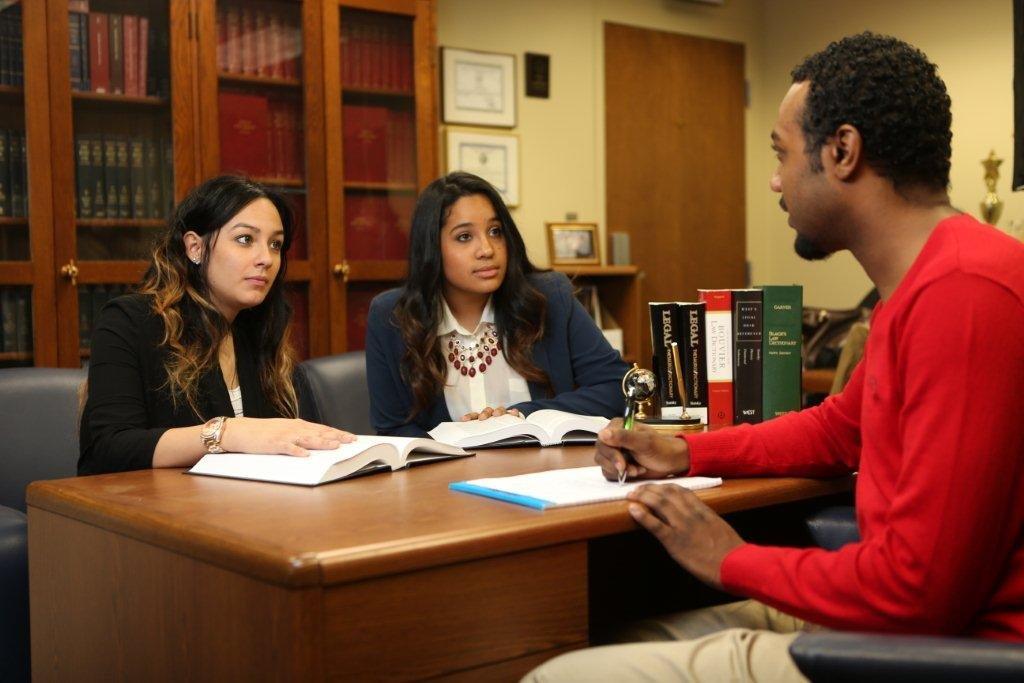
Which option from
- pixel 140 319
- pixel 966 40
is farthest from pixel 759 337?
pixel 966 40

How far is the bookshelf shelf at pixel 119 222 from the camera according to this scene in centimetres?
341

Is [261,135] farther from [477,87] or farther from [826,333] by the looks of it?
[826,333]

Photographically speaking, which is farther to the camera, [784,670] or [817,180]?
[817,180]

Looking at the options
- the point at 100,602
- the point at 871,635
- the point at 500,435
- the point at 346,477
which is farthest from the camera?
the point at 500,435

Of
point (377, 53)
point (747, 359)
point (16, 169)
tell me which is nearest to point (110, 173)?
point (16, 169)

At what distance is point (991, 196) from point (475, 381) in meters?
3.10

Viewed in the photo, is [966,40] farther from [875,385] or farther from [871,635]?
[871,635]

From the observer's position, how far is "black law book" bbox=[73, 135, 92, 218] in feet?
11.1

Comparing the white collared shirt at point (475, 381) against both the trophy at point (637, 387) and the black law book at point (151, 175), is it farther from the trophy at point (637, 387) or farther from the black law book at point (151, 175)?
the black law book at point (151, 175)

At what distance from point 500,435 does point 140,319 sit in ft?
2.41

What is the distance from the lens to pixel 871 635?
98 cm

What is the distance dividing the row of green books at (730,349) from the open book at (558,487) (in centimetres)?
59

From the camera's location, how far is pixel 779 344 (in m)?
2.15

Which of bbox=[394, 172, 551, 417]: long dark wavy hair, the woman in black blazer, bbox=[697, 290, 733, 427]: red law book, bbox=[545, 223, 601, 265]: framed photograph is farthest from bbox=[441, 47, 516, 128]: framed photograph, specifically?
bbox=[697, 290, 733, 427]: red law book
